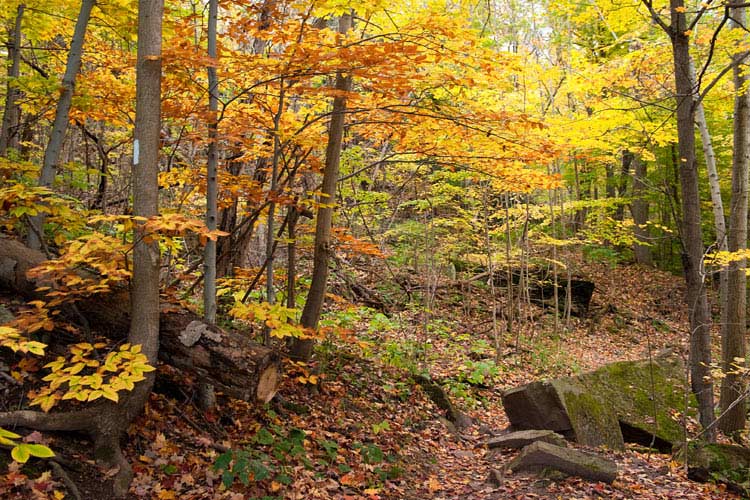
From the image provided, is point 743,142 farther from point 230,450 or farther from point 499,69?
point 230,450

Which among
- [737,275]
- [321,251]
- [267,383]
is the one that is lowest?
[267,383]

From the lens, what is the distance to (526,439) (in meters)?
6.46

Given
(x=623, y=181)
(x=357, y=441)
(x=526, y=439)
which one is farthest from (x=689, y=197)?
(x=623, y=181)

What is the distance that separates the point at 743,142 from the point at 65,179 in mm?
10228

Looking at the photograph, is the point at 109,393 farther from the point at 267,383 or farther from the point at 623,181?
the point at 623,181

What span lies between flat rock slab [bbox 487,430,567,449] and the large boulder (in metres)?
0.56

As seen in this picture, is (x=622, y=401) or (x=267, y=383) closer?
(x=267, y=383)

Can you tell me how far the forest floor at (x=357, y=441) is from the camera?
3.80 m

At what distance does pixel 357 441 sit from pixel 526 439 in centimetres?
239

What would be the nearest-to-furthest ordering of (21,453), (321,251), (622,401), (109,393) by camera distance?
1. (21,453)
2. (109,393)
3. (321,251)
4. (622,401)

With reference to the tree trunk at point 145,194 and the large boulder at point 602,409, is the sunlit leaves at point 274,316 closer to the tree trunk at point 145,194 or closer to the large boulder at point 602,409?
the tree trunk at point 145,194

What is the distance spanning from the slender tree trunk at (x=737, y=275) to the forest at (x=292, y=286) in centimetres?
4

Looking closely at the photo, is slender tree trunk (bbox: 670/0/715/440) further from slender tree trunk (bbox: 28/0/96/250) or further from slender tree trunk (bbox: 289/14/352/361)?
slender tree trunk (bbox: 28/0/96/250)

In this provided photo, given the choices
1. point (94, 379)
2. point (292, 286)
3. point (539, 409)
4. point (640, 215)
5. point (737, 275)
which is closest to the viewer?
point (94, 379)
